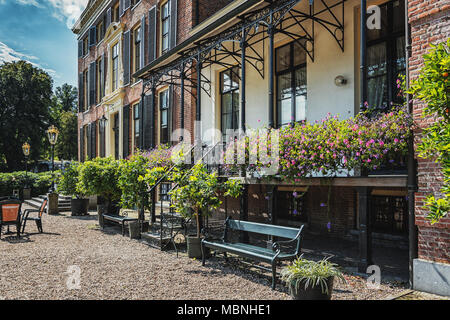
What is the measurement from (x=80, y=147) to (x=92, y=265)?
2164 centimetres

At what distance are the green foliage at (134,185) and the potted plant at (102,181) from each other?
1.67 m

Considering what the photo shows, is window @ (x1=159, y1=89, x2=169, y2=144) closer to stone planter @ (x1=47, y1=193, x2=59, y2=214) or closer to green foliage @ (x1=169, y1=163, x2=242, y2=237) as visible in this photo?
stone planter @ (x1=47, y1=193, x2=59, y2=214)

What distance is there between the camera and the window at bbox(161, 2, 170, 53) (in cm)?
1557

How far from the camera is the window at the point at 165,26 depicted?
15.6 metres

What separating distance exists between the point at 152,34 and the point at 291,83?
8.70 m


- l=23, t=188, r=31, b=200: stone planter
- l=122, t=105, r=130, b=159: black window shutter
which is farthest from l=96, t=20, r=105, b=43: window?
l=23, t=188, r=31, b=200: stone planter

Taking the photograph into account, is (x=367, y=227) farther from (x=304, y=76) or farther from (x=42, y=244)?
(x=42, y=244)

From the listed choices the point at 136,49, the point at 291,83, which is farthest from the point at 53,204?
the point at 291,83

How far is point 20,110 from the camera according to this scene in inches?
1374

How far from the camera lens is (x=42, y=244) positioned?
907 centimetres

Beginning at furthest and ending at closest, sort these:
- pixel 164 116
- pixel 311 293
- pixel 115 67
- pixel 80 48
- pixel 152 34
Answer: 1. pixel 80 48
2. pixel 115 67
3. pixel 152 34
4. pixel 164 116
5. pixel 311 293

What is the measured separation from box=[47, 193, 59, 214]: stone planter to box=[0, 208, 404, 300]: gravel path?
23.4ft

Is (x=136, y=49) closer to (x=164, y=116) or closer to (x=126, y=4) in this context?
(x=126, y=4)
